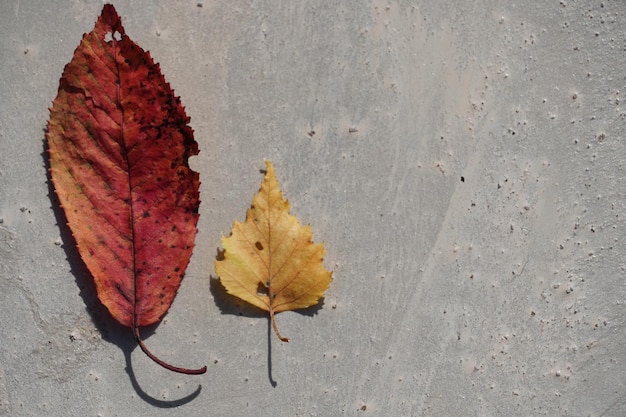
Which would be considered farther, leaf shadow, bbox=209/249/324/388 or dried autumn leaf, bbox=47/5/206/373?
leaf shadow, bbox=209/249/324/388

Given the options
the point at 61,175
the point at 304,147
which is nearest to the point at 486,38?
the point at 304,147

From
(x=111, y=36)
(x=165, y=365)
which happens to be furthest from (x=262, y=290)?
(x=111, y=36)

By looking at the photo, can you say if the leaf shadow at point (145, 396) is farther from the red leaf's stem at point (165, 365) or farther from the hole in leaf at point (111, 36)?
the hole in leaf at point (111, 36)

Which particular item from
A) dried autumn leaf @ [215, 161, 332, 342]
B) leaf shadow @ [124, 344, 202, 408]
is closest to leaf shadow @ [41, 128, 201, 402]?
leaf shadow @ [124, 344, 202, 408]

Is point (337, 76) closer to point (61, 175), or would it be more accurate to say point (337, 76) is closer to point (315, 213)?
point (315, 213)

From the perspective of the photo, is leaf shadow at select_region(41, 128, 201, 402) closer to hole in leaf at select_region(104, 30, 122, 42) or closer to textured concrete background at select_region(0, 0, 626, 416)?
textured concrete background at select_region(0, 0, 626, 416)

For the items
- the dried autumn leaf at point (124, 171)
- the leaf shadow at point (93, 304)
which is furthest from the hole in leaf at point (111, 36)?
the leaf shadow at point (93, 304)
